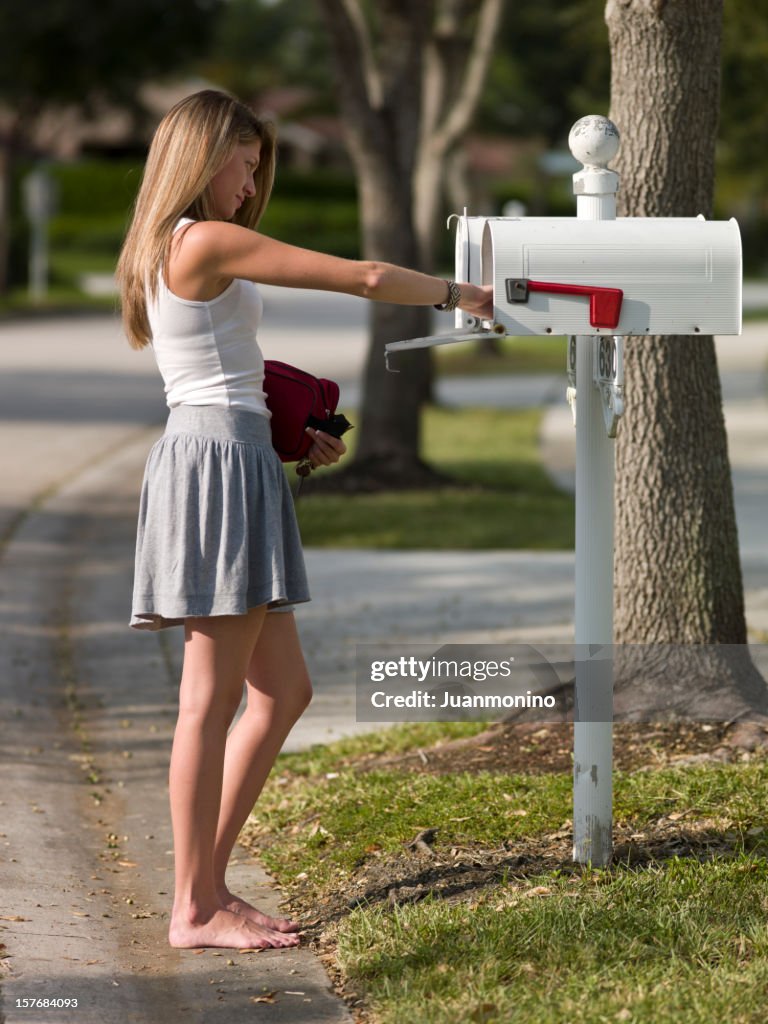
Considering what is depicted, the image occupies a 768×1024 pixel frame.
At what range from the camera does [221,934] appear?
359 centimetres

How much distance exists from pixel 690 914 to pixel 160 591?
54.8 inches

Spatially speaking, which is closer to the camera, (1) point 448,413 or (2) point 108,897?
(2) point 108,897

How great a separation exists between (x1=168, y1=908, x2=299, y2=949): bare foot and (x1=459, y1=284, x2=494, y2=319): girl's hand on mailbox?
4.89ft

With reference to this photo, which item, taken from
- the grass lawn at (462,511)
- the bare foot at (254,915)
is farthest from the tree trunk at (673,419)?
the grass lawn at (462,511)

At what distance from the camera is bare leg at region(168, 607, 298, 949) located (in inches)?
137

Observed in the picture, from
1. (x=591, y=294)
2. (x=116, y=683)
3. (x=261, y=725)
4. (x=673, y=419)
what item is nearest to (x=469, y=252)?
(x=591, y=294)

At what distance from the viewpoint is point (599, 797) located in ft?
12.5

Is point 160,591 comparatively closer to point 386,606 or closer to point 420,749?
point 420,749

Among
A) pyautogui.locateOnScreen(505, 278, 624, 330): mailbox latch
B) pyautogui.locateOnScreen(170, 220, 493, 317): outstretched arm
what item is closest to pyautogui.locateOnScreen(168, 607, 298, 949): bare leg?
pyautogui.locateOnScreen(170, 220, 493, 317): outstretched arm

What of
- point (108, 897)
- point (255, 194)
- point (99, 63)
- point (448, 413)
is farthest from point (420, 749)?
point (99, 63)

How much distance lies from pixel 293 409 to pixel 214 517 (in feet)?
1.05

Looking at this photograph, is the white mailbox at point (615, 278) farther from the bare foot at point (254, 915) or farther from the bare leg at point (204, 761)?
the bare foot at point (254, 915)

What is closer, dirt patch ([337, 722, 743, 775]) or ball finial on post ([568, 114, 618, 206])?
ball finial on post ([568, 114, 618, 206])

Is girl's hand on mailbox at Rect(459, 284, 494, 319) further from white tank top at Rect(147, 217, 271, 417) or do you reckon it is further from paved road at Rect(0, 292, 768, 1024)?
paved road at Rect(0, 292, 768, 1024)
